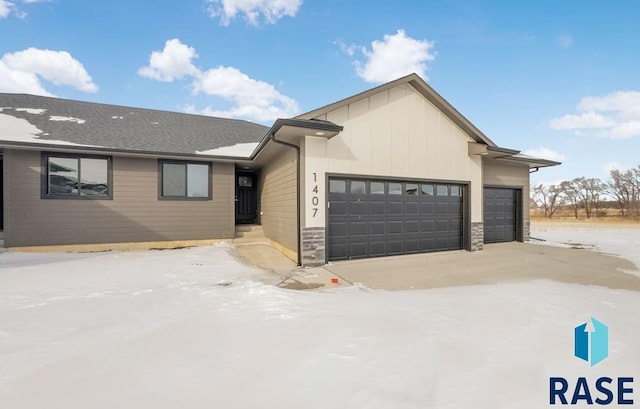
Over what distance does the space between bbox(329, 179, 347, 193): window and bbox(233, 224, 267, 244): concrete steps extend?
4.65m

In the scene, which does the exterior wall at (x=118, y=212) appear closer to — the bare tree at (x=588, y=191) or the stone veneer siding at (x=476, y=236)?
the stone veneer siding at (x=476, y=236)

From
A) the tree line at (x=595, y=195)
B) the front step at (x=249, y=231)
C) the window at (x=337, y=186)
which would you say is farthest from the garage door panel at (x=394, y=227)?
the tree line at (x=595, y=195)

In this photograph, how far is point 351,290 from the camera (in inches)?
193

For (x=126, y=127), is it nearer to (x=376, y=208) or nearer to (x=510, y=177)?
(x=376, y=208)

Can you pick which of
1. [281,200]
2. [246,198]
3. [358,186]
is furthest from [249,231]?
[358,186]

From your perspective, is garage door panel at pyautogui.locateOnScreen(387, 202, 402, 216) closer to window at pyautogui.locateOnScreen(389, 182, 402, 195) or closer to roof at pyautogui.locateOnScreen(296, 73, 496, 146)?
window at pyautogui.locateOnScreen(389, 182, 402, 195)

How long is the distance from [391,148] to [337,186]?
79.7 inches

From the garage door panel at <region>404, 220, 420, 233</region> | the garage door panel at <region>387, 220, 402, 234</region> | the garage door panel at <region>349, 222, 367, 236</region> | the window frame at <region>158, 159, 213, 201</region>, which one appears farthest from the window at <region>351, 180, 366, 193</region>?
the window frame at <region>158, 159, 213, 201</region>

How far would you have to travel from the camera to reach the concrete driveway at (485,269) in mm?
5449

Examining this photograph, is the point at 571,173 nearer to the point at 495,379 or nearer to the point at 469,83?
the point at 469,83

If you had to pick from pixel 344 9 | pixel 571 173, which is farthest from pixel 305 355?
pixel 571 173

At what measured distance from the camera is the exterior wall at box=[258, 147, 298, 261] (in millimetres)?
7582

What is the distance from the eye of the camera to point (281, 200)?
28.5 feet

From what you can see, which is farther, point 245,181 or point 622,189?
point 622,189
